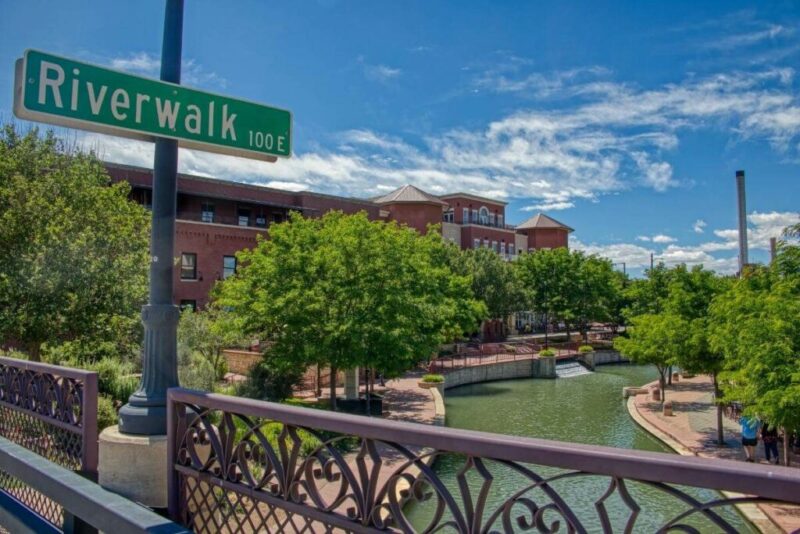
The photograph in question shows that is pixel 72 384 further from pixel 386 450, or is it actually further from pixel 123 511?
pixel 386 450

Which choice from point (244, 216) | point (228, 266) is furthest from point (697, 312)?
point (244, 216)

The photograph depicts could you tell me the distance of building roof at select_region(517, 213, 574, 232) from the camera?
2825 inches

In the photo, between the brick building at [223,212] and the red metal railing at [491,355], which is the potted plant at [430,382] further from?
the brick building at [223,212]

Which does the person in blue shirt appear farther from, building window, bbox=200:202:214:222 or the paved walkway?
building window, bbox=200:202:214:222

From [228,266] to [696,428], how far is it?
85.7 ft

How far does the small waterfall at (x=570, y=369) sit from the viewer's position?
4069cm

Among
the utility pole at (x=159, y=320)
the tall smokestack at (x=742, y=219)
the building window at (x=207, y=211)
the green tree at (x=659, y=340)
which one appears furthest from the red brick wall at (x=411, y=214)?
the utility pole at (x=159, y=320)

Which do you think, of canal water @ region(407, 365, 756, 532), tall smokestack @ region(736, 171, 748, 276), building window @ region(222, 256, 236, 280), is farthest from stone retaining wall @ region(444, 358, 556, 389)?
tall smokestack @ region(736, 171, 748, 276)

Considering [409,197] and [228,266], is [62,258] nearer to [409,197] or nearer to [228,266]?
[228,266]

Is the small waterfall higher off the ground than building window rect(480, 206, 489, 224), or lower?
lower

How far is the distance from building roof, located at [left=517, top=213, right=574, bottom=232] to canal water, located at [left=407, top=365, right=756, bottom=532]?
29.7 m

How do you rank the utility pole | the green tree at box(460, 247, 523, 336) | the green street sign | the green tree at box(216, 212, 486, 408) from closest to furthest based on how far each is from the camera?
1. the green street sign
2. the utility pole
3. the green tree at box(216, 212, 486, 408)
4. the green tree at box(460, 247, 523, 336)

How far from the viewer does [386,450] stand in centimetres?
1678

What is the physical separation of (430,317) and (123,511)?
2081 cm
